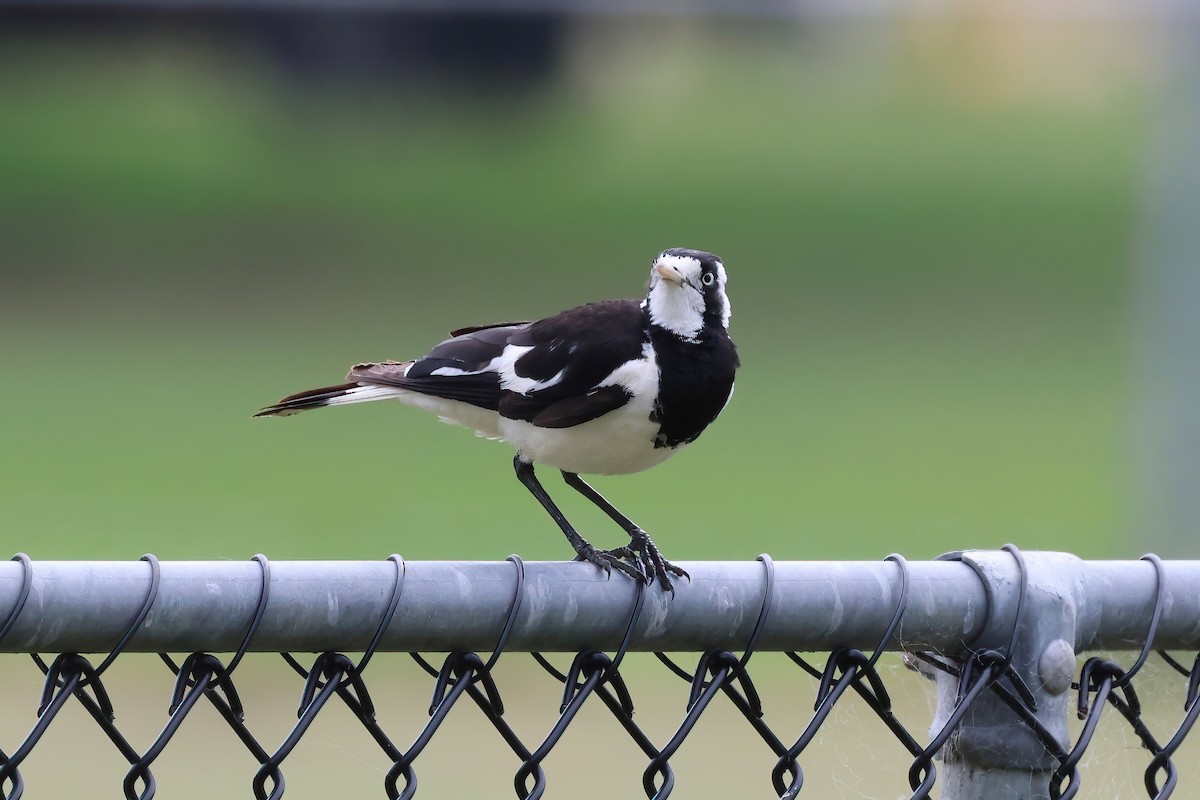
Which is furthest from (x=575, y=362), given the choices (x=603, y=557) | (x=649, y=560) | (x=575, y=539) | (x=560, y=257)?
(x=560, y=257)

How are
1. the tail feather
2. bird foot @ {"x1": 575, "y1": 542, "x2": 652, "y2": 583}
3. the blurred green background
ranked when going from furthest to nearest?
the blurred green background
the tail feather
bird foot @ {"x1": 575, "y1": 542, "x2": 652, "y2": 583}

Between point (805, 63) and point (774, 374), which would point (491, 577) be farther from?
point (805, 63)

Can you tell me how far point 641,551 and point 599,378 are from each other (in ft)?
1.65

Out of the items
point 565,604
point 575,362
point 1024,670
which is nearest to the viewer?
point 565,604

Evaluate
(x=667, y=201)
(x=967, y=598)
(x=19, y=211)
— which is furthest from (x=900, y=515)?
(x=19, y=211)

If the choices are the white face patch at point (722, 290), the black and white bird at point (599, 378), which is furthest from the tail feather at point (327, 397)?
the white face patch at point (722, 290)

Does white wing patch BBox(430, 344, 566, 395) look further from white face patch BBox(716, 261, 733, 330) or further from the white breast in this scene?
white face patch BBox(716, 261, 733, 330)

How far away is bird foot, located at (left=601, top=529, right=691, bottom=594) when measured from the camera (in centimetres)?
183

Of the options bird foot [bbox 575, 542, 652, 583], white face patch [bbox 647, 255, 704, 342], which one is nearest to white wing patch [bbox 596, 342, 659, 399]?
white face patch [bbox 647, 255, 704, 342]

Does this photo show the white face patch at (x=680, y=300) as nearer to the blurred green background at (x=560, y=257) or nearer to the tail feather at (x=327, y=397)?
the tail feather at (x=327, y=397)

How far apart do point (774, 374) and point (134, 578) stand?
16.9 m

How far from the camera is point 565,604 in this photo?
5.77ft

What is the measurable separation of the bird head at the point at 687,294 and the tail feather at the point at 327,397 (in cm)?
54

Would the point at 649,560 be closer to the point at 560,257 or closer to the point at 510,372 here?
the point at 510,372
